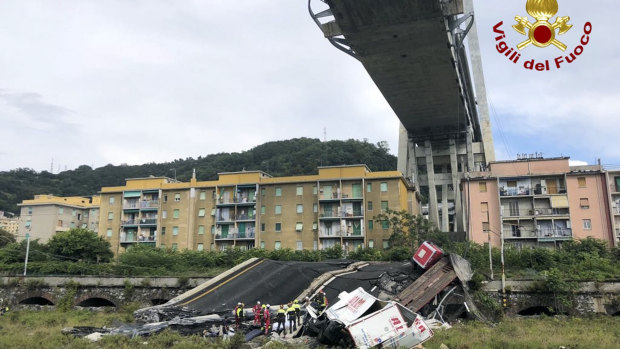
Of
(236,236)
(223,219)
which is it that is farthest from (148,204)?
(236,236)

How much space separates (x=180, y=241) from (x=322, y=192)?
1799 cm

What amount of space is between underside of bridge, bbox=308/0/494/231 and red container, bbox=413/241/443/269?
1412cm

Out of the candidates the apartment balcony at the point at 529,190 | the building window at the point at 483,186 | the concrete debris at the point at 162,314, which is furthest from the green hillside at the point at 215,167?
the concrete debris at the point at 162,314

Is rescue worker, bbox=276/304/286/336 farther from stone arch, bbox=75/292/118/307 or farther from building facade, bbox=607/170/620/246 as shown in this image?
building facade, bbox=607/170/620/246

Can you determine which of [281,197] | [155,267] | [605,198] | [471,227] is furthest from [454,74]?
[155,267]

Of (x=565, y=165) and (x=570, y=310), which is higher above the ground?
(x=565, y=165)

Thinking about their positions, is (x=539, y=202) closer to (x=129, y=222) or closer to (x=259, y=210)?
(x=259, y=210)

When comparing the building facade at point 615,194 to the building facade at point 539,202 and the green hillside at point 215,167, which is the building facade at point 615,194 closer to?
the building facade at point 539,202

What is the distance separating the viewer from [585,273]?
24.4m

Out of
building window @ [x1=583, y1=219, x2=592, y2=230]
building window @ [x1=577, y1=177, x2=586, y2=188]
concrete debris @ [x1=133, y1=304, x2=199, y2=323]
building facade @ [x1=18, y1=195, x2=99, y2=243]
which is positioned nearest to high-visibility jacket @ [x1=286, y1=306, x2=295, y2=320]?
concrete debris @ [x1=133, y1=304, x2=199, y2=323]

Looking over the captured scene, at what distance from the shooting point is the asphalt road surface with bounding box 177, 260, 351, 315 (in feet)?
69.6

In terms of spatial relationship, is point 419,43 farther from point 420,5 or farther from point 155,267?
point 155,267

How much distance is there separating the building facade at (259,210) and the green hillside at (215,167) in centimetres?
2194

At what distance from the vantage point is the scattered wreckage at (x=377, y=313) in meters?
14.6
